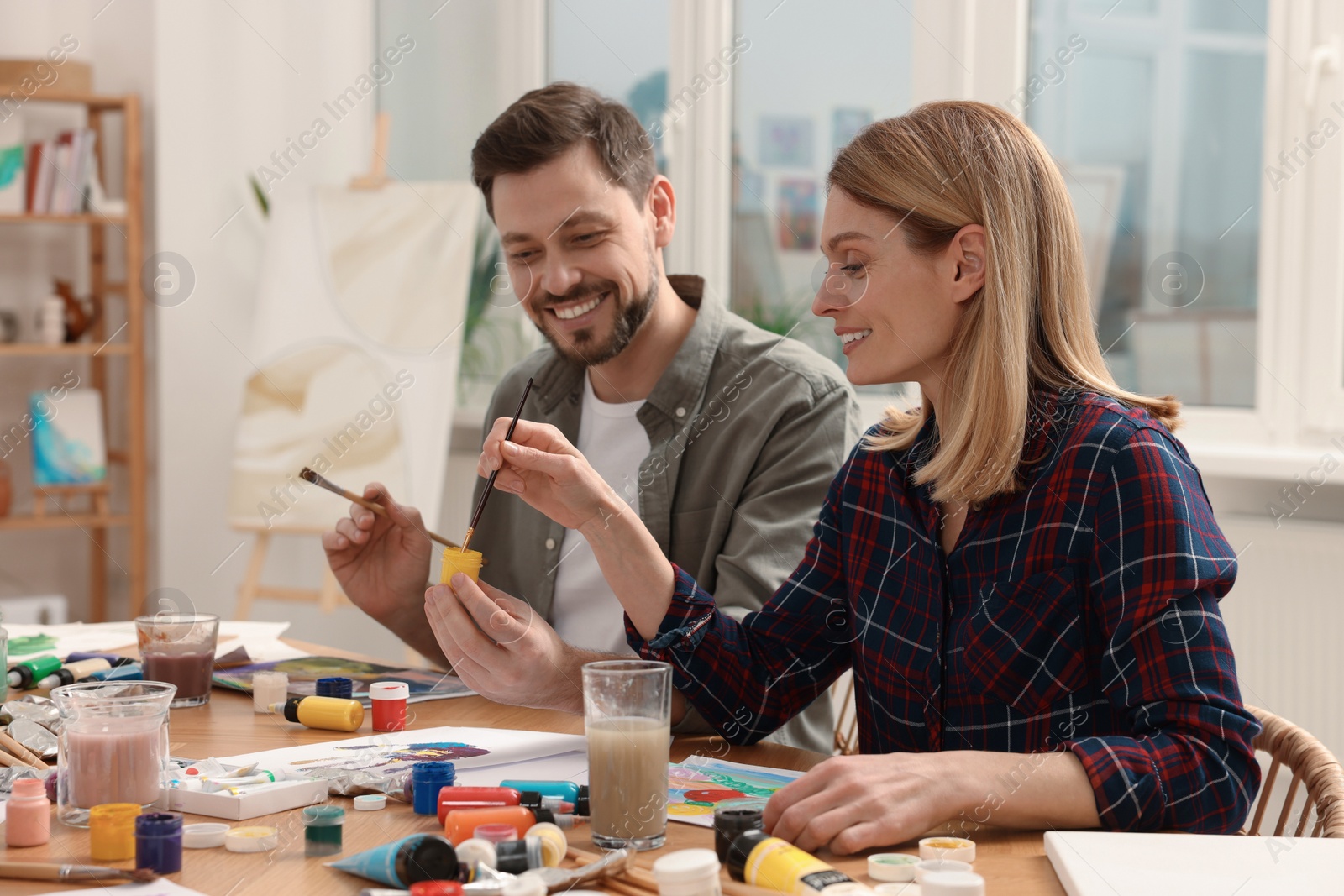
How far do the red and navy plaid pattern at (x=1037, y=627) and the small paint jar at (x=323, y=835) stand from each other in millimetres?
480

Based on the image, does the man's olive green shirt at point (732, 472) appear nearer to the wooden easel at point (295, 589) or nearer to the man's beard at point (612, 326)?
the man's beard at point (612, 326)

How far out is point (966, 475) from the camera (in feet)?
4.25

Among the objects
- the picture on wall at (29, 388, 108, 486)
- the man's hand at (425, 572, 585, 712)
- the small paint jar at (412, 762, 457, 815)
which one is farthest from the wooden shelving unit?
the small paint jar at (412, 762, 457, 815)

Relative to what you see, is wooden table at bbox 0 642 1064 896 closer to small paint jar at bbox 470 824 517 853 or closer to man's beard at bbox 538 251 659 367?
small paint jar at bbox 470 824 517 853

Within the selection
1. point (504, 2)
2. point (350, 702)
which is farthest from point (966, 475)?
point (504, 2)

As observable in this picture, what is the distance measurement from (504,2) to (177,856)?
3521 millimetres

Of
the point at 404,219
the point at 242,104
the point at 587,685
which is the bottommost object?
the point at 587,685

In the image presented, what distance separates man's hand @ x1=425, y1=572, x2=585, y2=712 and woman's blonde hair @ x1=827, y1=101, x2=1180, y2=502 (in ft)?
1.43

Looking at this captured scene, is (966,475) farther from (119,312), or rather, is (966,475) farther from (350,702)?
(119,312)

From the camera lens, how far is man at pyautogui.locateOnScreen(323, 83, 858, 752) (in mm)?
1769

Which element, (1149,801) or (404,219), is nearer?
(1149,801)

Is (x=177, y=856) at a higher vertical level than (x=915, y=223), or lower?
lower

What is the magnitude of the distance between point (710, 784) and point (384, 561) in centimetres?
72

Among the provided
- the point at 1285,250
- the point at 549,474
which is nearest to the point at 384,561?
the point at 549,474
